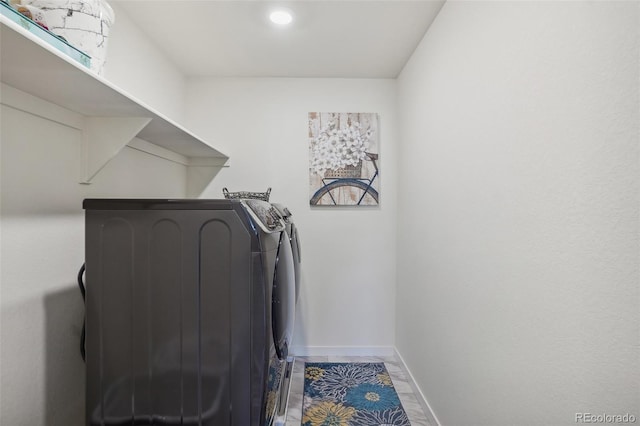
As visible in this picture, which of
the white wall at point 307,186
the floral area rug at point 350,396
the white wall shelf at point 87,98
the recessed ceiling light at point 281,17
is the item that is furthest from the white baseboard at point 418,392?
the recessed ceiling light at point 281,17

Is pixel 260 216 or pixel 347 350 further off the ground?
pixel 260 216

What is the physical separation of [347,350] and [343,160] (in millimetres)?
1643

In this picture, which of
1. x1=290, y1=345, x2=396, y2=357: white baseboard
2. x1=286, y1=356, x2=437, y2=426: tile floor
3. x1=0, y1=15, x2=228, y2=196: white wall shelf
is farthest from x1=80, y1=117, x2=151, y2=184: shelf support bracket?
x1=290, y1=345, x2=396, y2=357: white baseboard

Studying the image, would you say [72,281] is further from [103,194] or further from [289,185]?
[289,185]

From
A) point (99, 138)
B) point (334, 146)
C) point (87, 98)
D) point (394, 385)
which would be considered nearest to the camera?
point (87, 98)

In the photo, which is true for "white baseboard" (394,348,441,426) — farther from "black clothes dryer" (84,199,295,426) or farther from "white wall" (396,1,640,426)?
"black clothes dryer" (84,199,295,426)

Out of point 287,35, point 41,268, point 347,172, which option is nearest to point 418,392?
point 347,172

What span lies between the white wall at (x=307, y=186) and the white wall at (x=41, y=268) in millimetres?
1204

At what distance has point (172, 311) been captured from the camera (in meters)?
0.99

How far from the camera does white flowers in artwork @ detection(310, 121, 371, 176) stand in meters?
2.49

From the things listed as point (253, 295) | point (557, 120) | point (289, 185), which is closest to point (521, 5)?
point (557, 120)

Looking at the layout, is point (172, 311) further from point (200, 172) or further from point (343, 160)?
point (343, 160)

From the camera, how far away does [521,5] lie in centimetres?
96

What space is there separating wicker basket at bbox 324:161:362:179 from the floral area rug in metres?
1.56
